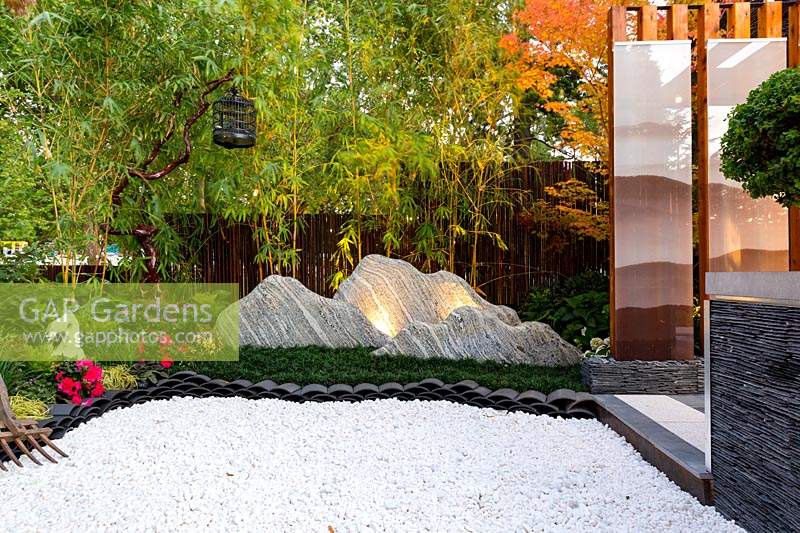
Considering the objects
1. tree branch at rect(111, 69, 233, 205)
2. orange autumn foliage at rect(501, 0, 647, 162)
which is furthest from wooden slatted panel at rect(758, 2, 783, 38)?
tree branch at rect(111, 69, 233, 205)

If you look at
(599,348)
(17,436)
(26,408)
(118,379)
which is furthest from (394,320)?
(17,436)

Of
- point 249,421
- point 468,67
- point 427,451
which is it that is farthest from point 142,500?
point 468,67

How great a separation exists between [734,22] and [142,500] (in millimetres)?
4447

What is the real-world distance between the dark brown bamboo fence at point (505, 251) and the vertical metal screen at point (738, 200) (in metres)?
2.29

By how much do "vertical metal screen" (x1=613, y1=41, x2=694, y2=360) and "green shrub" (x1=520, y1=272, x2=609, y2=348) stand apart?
98cm

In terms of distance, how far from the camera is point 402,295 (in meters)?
5.41

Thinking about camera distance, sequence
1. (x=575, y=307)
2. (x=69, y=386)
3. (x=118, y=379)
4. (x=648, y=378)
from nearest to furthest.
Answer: (x=69, y=386) → (x=118, y=379) → (x=648, y=378) → (x=575, y=307)

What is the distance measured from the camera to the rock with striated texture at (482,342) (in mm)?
4633

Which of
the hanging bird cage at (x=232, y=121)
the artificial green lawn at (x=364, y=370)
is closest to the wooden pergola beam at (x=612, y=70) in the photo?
the artificial green lawn at (x=364, y=370)

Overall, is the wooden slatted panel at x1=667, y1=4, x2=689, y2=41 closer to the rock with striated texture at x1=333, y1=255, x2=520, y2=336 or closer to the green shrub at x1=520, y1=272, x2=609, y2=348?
the green shrub at x1=520, y1=272, x2=609, y2=348

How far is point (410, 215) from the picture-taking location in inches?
239

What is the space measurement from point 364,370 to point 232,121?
2.05m

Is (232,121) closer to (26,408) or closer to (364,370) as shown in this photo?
(364,370)

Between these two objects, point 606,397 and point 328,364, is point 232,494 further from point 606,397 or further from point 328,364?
point 606,397
